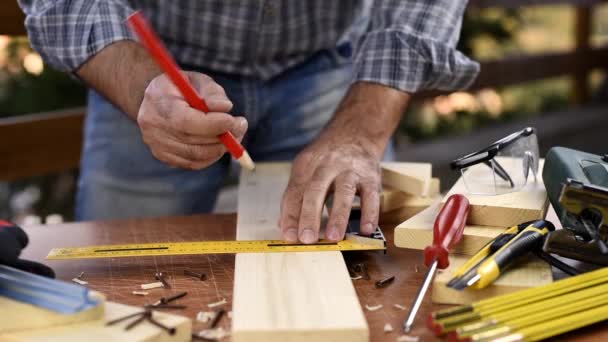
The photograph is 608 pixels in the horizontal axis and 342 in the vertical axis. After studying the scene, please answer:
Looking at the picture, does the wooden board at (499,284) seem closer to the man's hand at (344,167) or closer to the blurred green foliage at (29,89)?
the man's hand at (344,167)

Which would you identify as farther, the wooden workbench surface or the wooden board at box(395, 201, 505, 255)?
the wooden board at box(395, 201, 505, 255)

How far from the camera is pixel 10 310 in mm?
896

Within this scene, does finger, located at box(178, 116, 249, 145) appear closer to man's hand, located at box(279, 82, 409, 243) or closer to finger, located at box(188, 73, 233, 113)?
finger, located at box(188, 73, 233, 113)

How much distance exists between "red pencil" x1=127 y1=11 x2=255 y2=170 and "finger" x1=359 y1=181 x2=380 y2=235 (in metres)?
0.20

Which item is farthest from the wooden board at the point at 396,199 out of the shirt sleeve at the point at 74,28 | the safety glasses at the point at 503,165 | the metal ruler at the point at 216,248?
the shirt sleeve at the point at 74,28

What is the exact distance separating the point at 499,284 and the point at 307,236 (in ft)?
1.07

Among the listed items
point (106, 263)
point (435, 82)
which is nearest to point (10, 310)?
point (106, 263)

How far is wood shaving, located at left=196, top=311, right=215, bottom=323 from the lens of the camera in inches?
37.8

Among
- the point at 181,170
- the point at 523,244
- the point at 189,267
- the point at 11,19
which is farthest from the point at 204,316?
the point at 11,19

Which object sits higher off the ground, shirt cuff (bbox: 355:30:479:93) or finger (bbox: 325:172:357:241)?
shirt cuff (bbox: 355:30:479:93)

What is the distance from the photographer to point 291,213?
1.24 meters

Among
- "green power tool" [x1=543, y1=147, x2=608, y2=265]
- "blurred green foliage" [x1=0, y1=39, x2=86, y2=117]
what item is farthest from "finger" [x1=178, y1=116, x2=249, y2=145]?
"blurred green foliage" [x1=0, y1=39, x2=86, y2=117]

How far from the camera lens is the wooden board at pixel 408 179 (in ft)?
4.62

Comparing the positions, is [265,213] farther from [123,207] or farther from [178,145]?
[123,207]
